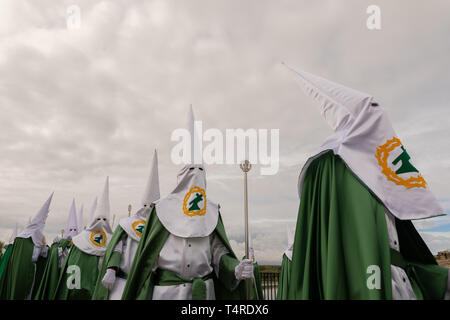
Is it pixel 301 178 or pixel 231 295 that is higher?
pixel 301 178

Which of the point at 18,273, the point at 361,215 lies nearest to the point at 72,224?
the point at 18,273

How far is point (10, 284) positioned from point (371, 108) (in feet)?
35.0

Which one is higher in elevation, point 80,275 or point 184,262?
point 184,262

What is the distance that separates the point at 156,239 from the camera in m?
4.13

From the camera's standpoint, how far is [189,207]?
436 cm

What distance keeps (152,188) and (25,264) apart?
569 centimetres

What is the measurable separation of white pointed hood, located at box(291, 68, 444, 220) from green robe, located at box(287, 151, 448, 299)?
0.35 ft

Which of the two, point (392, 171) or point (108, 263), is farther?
point (108, 263)

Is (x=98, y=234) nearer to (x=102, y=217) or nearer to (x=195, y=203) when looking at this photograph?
(x=102, y=217)

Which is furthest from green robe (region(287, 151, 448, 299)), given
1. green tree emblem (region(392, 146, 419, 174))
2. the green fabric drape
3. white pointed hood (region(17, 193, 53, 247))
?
the green fabric drape

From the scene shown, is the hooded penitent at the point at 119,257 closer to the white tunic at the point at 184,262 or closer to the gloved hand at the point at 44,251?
the white tunic at the point at 184,262

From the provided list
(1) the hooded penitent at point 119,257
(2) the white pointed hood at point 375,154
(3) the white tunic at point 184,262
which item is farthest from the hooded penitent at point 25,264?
(2) the white pointed hood at point 375,154
